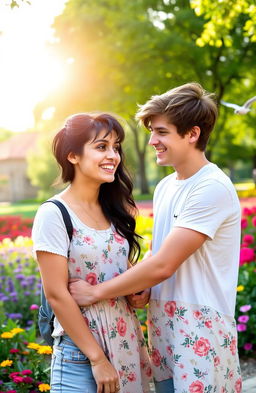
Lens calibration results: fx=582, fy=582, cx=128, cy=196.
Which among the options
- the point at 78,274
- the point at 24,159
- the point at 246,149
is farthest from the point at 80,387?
the point at 24,159

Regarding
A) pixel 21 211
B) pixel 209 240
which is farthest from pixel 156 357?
pixel 21 211

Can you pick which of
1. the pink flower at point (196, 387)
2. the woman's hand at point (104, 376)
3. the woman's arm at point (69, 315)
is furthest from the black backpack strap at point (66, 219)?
the pink flower at point (196, 387)

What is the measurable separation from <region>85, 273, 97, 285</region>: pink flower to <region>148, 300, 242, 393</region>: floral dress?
348mm

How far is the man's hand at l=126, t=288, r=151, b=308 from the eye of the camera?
105 inches

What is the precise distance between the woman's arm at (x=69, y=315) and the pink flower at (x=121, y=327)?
0.18 metres

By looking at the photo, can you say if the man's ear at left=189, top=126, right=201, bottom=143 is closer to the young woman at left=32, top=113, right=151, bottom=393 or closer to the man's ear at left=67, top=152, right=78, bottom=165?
the young woman at left=32, top=113, right=151, bottom=393

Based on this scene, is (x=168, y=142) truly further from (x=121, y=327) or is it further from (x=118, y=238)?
(x=121, y=327)

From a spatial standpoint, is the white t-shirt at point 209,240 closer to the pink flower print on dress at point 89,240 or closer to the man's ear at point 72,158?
the pink flower print on dress at point 89,240

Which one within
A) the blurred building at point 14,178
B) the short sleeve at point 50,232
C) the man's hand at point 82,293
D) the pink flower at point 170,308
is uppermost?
the short sleeve at point 50,232

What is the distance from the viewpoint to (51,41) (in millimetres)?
21984

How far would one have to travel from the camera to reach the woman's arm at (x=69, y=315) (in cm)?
241

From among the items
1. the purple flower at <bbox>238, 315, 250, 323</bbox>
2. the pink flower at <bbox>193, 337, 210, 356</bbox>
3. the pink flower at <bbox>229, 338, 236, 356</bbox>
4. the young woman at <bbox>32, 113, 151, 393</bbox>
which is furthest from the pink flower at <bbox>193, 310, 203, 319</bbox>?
the purple flower at <bbox>238, 315, 250, 323</bbox>

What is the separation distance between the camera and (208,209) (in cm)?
245

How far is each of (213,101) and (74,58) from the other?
18709 mm
